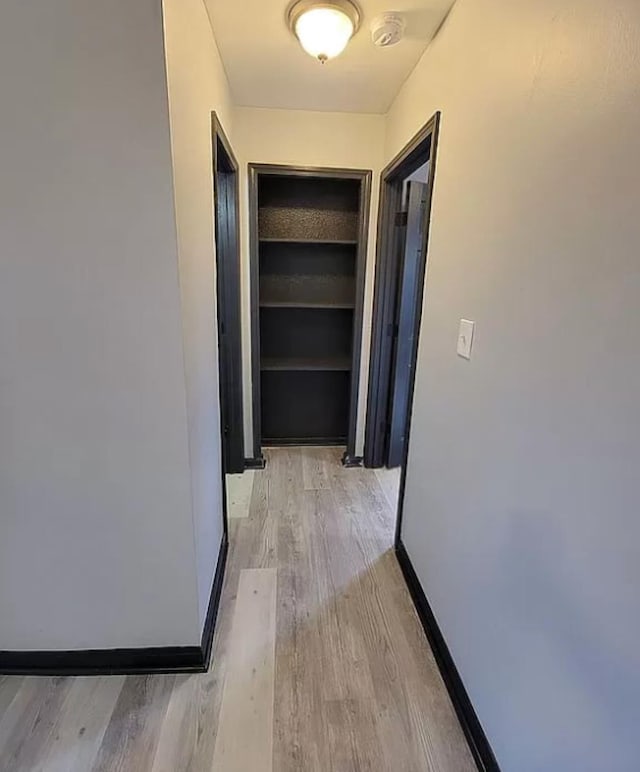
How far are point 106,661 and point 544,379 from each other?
1.68 metres

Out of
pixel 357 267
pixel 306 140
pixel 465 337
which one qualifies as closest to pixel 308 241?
pixel 357 267

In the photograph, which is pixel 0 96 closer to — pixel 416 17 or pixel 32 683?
pixel 416 17

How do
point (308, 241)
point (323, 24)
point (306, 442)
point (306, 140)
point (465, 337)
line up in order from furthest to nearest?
point (306, 442)
point (308, 241)
point (306, 140)
point (323, 24)
point (465, 337)

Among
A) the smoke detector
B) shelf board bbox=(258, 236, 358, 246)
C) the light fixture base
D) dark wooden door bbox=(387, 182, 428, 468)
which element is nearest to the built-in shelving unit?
shelf board bbox=(258, 236, 358, 246)

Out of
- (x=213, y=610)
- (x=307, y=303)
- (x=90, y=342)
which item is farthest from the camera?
(x=307, y=303)

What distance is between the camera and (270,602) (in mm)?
1861

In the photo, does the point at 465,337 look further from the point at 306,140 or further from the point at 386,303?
the point at 306,140

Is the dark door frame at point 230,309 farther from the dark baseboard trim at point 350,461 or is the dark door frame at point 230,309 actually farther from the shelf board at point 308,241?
the dark baseboard trim at point 350,461

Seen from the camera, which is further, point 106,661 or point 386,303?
point 386,303

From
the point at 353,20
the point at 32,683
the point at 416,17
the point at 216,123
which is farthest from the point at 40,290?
the point at 416,17

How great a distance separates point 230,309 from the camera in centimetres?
266

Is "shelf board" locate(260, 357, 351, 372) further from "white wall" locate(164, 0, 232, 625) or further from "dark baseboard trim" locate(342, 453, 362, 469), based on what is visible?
"white wall" locate(164, 0, 232, 625)

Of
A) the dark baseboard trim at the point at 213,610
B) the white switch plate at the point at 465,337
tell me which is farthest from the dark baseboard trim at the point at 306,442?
the white switch plate at the point at 465,337

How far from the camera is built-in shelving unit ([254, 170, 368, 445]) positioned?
118 inches
